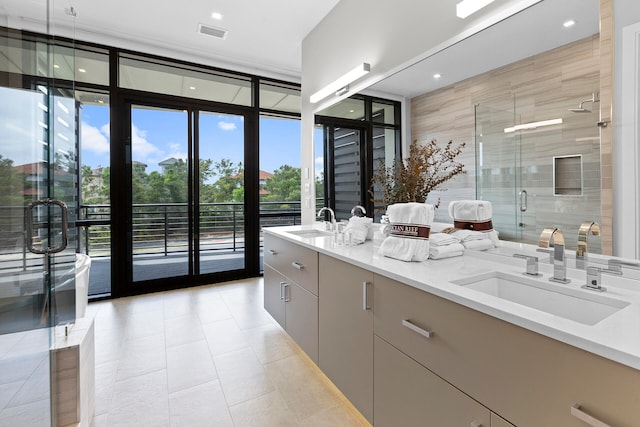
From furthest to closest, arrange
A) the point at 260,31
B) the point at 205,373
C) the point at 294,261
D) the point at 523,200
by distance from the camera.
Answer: the point at 260,31
the point at 294,261
the point at 205,373
the point at 523,200

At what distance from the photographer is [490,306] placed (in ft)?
3.05

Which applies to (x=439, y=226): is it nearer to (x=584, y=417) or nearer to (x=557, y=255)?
(x=557, y=255)

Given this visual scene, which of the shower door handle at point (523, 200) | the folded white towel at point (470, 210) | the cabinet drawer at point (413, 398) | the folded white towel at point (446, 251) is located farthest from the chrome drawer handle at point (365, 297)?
the shower door handle at point (523, 200)

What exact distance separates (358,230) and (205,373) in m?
1.43

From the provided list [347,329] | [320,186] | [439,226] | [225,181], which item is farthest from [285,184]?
[347,329]

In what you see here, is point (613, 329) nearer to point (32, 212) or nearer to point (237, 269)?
point (32, 212)

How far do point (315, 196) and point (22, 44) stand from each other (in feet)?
8.07

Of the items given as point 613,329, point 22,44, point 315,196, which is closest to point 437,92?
point 613,329

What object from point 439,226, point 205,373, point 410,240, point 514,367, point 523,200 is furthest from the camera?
point 205,373

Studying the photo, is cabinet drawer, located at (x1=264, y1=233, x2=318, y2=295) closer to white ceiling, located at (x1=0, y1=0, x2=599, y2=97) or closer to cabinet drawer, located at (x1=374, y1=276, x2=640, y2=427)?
cabinet drawer, located at (x1=374, y1=276, x2=640, y2=427)

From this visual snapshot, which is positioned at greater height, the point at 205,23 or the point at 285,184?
the point at 205,23

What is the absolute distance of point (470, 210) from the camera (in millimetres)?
1692

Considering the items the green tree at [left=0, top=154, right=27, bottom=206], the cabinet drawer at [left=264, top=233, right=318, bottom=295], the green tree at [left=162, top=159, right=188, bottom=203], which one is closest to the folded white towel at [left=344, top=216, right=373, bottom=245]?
the cabinet drawer at [left=264, top=233, right=318, bottom=295]

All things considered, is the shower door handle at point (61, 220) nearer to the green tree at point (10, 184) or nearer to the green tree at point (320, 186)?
the green tree at point (10, 184)
